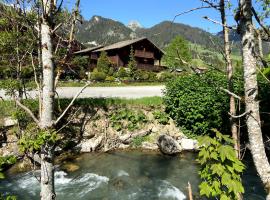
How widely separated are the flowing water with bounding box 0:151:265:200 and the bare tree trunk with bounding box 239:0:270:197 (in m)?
7.78

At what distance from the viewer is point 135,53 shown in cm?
6556

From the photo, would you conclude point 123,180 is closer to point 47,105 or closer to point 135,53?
point 47,105

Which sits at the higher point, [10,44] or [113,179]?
[10,44]

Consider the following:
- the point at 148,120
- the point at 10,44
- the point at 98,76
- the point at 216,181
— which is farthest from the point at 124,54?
the point at 216,181

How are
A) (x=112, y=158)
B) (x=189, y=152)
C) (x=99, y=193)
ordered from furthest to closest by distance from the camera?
(x=189, y=152)
(x=112, y=158)
(x=99, y=193)

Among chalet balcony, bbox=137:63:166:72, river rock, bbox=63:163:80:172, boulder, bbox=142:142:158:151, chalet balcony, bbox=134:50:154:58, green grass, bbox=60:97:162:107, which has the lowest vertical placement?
river rock, bbox=63:163:80:172

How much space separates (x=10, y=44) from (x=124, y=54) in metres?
52.5

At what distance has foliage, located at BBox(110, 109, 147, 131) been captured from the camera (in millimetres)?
19633

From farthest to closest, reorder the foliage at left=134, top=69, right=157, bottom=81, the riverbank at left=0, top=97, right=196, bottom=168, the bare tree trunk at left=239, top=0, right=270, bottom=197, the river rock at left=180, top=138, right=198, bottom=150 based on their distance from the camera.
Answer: the foliage at left=134, top=69, right=157, bottom=81 → the river rock at left=180, top=138, right=198, bottom=150 → the riverbank at left=0, top=97, right=196, bottom=168 → the bare tree trunk at left=239, top=0, right=270, bottom=197

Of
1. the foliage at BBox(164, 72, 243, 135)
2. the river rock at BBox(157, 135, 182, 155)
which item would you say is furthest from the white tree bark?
the foliage at BBox(164, 72, 243, 135)

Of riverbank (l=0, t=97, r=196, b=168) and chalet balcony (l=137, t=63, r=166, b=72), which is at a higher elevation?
chalet balcony (l=137, t=63, r=166, b=72)

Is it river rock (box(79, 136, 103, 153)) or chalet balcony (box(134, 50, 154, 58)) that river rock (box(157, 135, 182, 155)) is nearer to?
river rock (box(79, 136, 103, 153))

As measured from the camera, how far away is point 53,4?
464 centimetres

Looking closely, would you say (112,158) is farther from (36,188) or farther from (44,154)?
(44,154)
